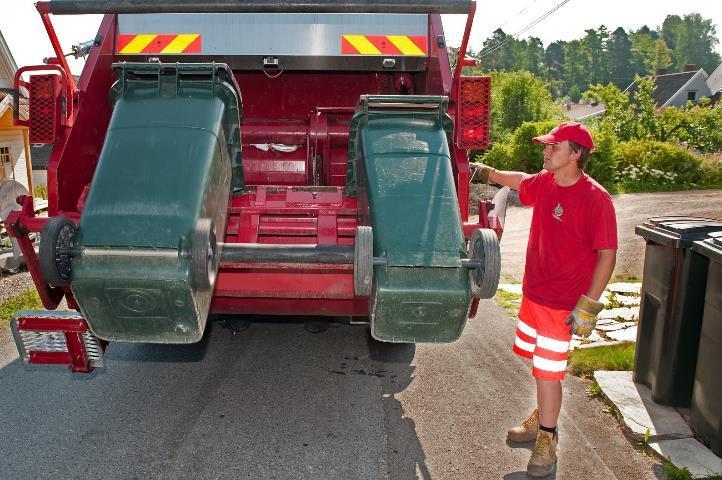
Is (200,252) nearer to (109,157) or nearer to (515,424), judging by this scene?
(109,157)

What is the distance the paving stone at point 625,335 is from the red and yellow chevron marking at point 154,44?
3.59 metres

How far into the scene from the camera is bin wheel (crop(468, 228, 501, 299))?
2.46m

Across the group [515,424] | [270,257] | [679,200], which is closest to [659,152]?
[679,200]

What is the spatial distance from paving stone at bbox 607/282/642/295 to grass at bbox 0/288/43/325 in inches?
204

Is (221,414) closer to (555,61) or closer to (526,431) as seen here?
(526,431)

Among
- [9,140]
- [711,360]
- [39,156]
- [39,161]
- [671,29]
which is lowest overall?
[39,161]

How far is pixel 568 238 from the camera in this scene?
304 cm

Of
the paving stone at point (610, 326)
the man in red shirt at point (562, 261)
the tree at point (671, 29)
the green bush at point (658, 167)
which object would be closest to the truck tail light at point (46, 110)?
the man in red shirt at point (562, 261)

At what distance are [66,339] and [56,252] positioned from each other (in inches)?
35.2

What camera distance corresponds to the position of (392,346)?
Result: 15.5ft

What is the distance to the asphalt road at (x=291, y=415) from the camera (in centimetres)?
305

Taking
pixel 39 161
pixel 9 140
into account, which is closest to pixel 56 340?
pixel 9 140

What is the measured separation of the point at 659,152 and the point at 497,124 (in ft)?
27.5

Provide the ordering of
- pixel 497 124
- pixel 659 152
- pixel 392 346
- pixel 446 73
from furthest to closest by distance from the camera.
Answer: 1. pixel 497 124
2. pixel 659 152
3. pixel 392 346
4. pixel 446 73
